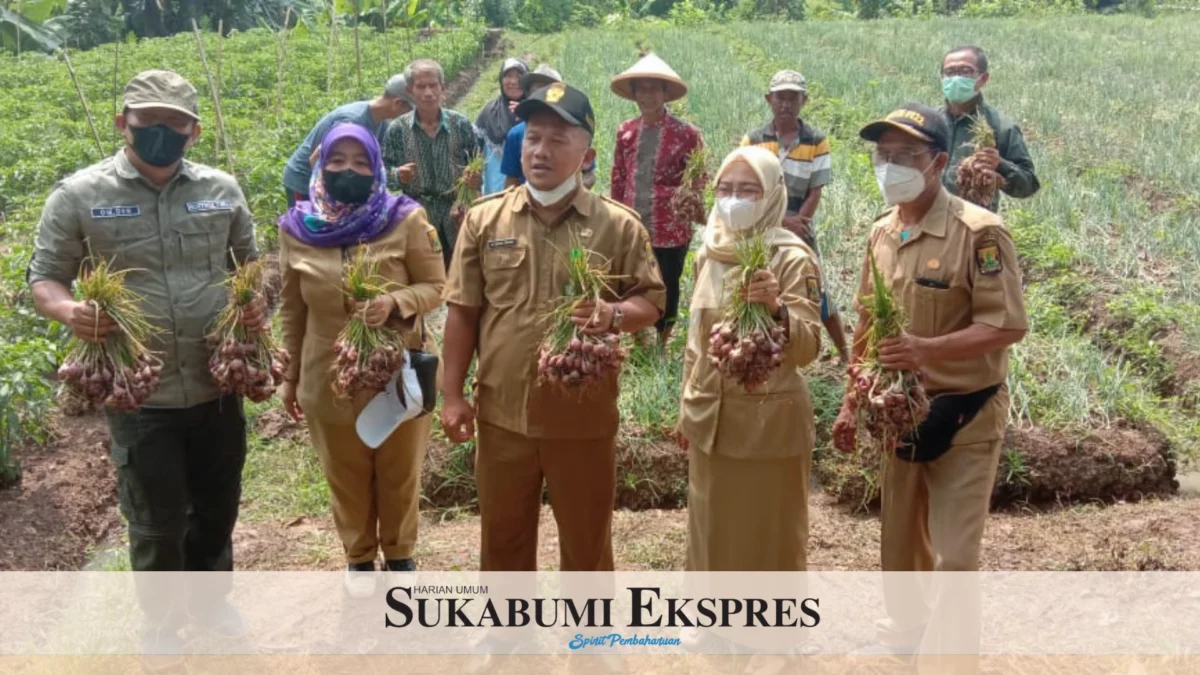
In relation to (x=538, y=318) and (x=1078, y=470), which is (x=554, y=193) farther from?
(x=1078, y=470)

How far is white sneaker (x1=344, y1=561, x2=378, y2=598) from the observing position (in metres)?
→ 3.97

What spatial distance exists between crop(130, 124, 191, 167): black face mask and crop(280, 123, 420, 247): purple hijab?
0.45 m

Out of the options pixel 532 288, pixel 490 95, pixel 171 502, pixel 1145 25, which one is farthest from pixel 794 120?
pixel 1145 25

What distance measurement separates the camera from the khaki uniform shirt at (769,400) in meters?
3.19

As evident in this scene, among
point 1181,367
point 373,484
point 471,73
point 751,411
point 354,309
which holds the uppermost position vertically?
point 471,73

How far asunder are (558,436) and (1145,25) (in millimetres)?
30190

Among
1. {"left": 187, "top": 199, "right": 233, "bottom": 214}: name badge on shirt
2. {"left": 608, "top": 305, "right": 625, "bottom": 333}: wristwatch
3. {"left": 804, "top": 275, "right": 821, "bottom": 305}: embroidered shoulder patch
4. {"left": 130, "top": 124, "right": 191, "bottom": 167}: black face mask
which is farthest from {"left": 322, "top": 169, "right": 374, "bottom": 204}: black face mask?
{"left": 804, "top": 275, "right": 821, "bottom": 305}: embroidered shoulder patch

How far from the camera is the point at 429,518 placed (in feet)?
16.7

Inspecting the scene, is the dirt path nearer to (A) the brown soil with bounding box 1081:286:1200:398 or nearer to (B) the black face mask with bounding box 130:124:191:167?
(A) the brown soil with bounding box 1081:286:1200:398

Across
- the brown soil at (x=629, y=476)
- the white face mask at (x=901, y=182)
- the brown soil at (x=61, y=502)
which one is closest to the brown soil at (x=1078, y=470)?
the brown soil at (x=629, y=476)

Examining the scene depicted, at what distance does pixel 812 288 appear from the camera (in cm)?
322

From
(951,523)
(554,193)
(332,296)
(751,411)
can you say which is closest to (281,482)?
(332,296)

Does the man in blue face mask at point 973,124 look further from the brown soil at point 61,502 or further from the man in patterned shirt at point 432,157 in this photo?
the brown soil at point 61,502

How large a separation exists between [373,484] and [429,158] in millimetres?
2405
